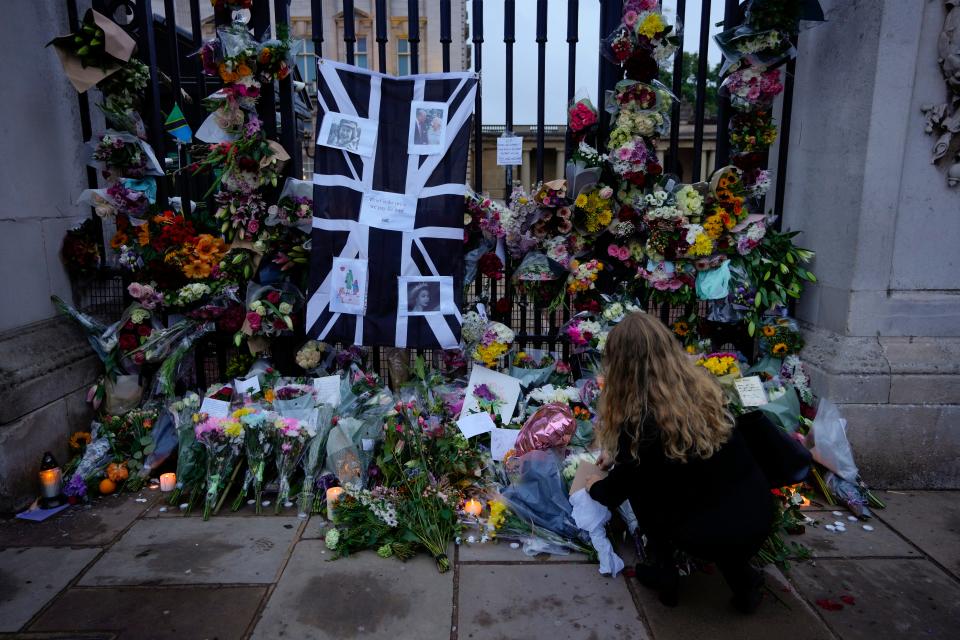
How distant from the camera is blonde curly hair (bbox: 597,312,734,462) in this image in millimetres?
2510

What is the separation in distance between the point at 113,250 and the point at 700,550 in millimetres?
4007

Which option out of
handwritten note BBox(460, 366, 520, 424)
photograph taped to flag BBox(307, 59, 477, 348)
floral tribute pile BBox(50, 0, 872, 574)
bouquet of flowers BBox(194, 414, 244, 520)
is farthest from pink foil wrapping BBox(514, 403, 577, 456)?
bouquet of flowers BBox(194, 414, 244, 520)

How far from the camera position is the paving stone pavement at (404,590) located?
260 cm

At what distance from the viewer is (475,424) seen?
3869 mm

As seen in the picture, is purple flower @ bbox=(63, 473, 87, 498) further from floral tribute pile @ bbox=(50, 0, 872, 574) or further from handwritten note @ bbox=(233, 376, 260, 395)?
handwritten note @ bbox=(233, 376, 260, 395)

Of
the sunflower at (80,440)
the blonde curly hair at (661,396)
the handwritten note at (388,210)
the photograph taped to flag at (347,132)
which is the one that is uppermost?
the photograph taped to flag at (347,132)

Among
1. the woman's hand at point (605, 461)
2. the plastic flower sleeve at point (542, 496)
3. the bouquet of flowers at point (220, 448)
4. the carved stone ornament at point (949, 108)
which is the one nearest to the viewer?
the woman's hand at point (605, 461)

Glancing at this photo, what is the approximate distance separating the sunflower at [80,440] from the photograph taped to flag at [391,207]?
1447 millimetres

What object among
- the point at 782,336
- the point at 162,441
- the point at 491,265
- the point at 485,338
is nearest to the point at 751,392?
the point at 782,336

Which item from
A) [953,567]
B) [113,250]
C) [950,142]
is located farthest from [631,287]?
[113,250]

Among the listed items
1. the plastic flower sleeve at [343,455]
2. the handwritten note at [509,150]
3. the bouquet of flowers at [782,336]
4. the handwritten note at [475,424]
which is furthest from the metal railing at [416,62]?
the plastic flower sleeve at [343,455]

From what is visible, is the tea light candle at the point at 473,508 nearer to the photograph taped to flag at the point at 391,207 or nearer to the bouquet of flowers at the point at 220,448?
the photograph taped to flag at the point at 391,207

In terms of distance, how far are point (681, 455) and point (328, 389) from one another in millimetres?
2401

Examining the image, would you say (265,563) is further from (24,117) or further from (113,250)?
(24,117)
